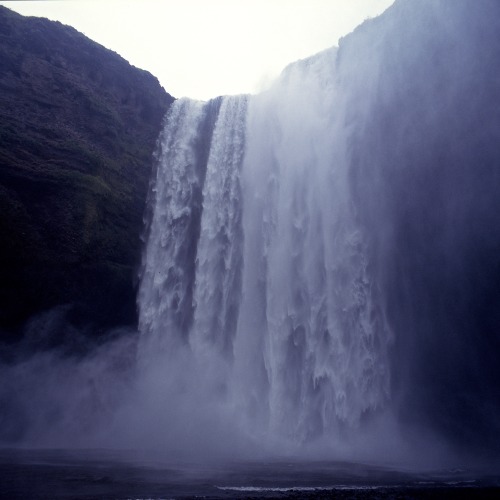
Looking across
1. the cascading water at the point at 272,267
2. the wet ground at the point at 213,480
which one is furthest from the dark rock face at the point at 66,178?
the wet ground at the point at 213,480

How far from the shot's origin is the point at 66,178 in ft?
67.4

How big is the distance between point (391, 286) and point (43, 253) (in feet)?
48.0

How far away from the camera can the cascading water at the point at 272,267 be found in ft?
61.4

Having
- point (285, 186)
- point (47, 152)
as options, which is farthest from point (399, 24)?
point (47, 152)

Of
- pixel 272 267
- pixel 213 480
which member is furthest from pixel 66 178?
pixel 213 480

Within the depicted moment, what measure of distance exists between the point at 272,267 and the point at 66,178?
990 cm

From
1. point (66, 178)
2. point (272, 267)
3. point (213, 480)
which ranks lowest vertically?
point (213, 480)

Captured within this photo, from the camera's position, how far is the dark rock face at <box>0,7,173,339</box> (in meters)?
19.1

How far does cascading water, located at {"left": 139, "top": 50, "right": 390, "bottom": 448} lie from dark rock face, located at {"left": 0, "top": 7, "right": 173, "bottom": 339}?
4.71 feet

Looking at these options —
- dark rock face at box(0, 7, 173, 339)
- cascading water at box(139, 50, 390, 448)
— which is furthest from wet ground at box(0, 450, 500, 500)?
dark rock face at box(0, 7, 173, 339)

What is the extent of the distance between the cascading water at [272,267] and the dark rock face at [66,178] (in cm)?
144

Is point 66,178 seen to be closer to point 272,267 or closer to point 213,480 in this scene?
point 272,267

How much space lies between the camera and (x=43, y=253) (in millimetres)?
19266

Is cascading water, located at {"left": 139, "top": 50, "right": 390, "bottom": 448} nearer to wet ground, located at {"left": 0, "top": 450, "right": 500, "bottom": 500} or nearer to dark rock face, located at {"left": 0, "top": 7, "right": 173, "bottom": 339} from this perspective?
dark rock face, located at {"left": 0, "top": 7, "right": 173, "bottom": 339}
